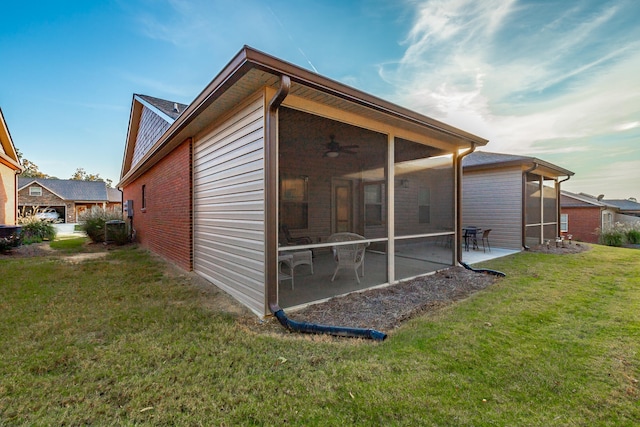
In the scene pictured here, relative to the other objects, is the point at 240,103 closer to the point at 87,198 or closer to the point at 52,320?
the point at 52,320

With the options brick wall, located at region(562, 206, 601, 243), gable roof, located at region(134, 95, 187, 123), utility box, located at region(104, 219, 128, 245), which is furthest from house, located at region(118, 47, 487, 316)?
brick wall, located at region(562, 206, 601, 243)

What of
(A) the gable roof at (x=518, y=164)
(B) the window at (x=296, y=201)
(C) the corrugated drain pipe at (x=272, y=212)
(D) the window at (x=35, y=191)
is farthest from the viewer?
(D) the window at (x=35, y=191)

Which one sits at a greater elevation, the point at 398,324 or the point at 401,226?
the point at 401,226

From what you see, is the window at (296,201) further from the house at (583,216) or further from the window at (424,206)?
the house at (583,216)

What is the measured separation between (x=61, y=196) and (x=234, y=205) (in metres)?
35.5

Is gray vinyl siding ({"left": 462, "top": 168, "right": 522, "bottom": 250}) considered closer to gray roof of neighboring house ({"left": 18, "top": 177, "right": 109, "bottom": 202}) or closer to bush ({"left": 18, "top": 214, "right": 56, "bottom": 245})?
bush ({"left": 18, "top": 214, "right": 56, "bottom": 245})

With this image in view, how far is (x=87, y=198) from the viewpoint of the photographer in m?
30.1

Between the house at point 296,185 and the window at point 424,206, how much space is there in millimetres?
29

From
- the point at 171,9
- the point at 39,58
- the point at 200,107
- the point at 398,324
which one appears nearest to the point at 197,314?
the point at 398,324

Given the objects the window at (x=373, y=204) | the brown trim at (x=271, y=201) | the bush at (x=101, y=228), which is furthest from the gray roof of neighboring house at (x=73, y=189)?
the brown trim at (x=271, y=201)

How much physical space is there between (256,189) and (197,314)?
174 centimetres

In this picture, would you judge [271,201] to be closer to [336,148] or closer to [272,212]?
[272,212]

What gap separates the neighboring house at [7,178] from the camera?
10.6 metres

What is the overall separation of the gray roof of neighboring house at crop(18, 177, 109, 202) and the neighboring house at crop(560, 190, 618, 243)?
143 ft
